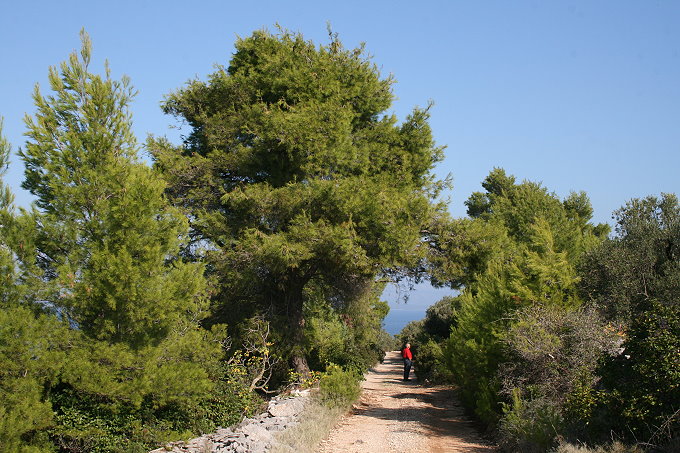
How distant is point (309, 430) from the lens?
11.6 meters

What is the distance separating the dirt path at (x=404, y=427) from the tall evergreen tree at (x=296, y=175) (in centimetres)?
326

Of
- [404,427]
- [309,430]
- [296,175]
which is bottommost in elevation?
[404,427]

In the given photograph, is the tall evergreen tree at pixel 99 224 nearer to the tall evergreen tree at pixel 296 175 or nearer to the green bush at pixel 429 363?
the tall evergreen tree at pixel 296 175

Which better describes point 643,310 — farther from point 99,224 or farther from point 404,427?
point 99,224

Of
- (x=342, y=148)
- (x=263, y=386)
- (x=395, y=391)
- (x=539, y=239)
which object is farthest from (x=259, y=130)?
(x=395, y=391)

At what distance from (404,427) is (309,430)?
10.2 feet

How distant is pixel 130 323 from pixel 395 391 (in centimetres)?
1448

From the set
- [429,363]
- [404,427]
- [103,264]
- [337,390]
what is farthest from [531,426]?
[429,363]

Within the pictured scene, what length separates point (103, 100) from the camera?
38.2ft

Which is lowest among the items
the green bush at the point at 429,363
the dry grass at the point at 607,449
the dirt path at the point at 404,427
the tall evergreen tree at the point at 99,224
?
the dirt path at the point at 404,427

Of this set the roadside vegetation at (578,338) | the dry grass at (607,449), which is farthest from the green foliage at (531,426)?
the dry grass at (607,449)

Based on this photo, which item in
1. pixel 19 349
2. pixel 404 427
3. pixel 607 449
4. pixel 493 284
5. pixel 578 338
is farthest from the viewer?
pixel 493 284

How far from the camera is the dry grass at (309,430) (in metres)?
10.3

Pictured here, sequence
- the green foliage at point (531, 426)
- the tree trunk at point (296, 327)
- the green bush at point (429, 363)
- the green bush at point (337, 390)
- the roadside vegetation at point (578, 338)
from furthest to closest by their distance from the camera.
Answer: the green bush at point (429, 363)
the tree trunk at point (296, 327)
the green bush at point (337, 390)
the green foliage at point (531, 426)
the roadside vegetation at point (578, 338)
